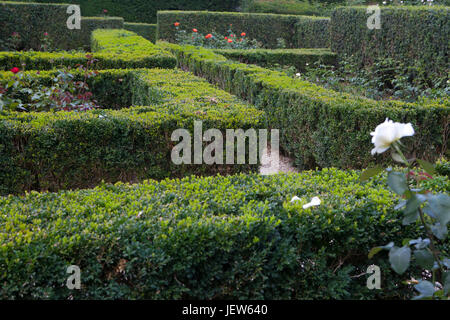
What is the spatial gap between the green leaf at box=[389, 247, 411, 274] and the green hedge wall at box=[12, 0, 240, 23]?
69.8 ft

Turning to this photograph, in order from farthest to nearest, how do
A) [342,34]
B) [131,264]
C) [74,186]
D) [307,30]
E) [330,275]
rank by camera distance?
[307,30], [342,34], [74,186], [330,275], [131,264]

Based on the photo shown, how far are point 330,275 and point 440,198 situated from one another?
0.68 m

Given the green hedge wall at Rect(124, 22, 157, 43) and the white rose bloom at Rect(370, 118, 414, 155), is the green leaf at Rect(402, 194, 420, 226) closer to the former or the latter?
the white rose bloom at Rect(370, 118, 414, 155)

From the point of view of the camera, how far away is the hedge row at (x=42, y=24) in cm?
1546

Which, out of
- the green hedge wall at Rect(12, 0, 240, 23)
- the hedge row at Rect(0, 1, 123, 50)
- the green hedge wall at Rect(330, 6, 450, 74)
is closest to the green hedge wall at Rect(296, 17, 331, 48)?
the green hedge wall at Rect(330, 6, 450, 74)

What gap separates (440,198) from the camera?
5.61 ft

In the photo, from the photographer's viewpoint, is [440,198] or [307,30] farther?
[307,30]

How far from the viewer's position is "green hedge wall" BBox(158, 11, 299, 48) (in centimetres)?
1597

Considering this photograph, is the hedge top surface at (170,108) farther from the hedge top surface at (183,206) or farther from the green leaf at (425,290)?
the green leaf at (425,290)

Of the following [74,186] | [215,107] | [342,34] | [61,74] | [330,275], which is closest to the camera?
[330,275]

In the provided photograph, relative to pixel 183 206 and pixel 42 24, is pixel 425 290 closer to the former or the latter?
pixel 183 206

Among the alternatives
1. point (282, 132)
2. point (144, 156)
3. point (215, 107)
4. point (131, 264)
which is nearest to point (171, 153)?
point (144, 156)

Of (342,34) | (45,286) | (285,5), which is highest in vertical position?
(285,5)

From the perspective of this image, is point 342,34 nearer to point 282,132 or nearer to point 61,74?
point 282,132
